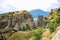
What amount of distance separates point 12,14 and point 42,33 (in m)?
73.3

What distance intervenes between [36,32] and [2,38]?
5035 cm

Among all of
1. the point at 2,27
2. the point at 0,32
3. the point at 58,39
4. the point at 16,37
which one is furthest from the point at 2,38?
the point at 58,39

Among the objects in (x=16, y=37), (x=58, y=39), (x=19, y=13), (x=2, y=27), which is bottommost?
(x=2, y=27)

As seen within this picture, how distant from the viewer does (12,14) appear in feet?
347

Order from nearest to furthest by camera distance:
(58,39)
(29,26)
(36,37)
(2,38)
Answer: (58,39) < (36,37) < (2,38) < (29,26)

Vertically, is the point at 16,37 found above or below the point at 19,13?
above

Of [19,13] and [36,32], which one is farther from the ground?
[36,32]

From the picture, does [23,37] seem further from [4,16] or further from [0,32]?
[4,16]

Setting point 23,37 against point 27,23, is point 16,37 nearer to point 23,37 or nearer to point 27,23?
point 23,37

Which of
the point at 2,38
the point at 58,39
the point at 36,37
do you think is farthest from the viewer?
the point at 2,38

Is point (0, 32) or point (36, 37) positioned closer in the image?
point (36, 37)

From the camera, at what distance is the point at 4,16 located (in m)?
106

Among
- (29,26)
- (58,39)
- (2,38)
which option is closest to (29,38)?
(58,39)

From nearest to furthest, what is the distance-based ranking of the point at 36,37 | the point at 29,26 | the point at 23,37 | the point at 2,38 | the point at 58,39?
1. the point at 58,39
2. the point at 36,37
3. the point at 23,37
4. the point at 2,38
5. the point at 29,26
